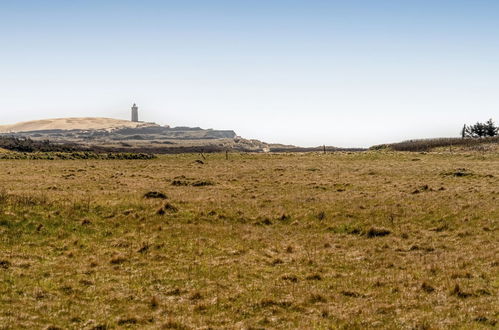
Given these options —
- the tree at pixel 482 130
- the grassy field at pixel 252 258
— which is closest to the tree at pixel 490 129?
the tree at pixel 482 130

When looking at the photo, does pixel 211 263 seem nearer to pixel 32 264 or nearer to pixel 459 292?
pixel 32 264

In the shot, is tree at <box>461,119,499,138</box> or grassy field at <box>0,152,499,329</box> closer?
grassy field at <box>0,152,499,329</box>

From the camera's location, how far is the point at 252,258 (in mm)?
17750

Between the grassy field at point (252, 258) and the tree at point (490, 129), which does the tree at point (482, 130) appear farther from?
the grassy field at point (252, 258)

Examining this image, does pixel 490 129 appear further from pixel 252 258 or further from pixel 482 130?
pixel 252 258

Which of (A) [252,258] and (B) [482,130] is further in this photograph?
(B) [482,130]

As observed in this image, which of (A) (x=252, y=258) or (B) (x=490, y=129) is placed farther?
(B) (x=490, y=129)

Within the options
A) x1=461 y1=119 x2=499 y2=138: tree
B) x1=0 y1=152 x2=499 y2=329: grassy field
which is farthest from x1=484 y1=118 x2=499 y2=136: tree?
x1=0 y1=152 x2=499 y2=329: grassy field

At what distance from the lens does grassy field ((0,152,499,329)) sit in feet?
38.9

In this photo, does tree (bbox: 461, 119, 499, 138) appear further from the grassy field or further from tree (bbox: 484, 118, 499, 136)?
the grassy field

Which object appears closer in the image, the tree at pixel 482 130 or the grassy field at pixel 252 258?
the grassy field at pixel 252 258

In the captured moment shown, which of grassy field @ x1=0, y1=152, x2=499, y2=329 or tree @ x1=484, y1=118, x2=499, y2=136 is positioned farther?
tree @ x1=484, y1=118, x2=499, y2=136

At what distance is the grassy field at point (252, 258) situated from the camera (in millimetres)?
11852

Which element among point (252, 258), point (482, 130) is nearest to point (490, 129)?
point (482, 130)
